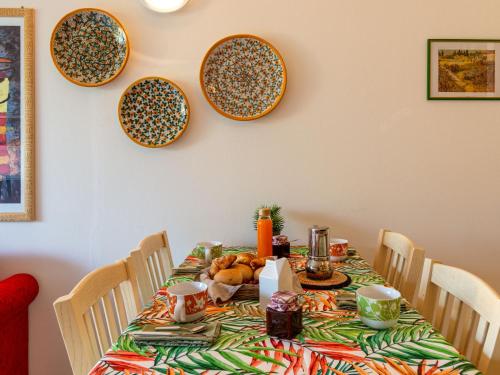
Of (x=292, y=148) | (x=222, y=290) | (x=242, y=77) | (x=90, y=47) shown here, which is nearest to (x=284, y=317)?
(x=222, y=290)

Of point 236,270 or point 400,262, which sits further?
point 400,262

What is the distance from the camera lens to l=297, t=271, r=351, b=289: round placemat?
1.14 m

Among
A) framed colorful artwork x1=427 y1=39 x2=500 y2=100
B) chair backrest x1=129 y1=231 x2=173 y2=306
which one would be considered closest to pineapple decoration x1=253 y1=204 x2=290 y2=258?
chair backrest x1=129 y1=231 x2=173 y2=306

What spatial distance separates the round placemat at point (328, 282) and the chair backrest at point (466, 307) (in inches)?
8.6

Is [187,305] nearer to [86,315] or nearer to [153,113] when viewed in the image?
[86,315]

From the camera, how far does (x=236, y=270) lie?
3.73ft

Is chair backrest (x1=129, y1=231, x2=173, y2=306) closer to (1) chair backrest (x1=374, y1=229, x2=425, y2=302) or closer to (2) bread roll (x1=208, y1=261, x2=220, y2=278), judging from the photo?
(2) bread roll (x1=208, y1=261, x2=220, y2=278)

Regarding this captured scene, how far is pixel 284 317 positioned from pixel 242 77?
1.28m

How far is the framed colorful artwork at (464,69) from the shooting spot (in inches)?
71.2

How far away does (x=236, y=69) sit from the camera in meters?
1.82

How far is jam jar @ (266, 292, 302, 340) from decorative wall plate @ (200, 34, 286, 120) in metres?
1.11

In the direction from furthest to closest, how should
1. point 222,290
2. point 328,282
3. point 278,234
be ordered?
point 278,234 < point 328,282 < point 222,290

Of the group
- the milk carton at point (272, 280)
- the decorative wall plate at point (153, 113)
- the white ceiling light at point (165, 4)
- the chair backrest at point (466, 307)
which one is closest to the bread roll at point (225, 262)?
the milk carton at point (272, 280)

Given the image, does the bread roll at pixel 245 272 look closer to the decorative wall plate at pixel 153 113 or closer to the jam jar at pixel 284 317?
the jam jar at pixel 284 317
